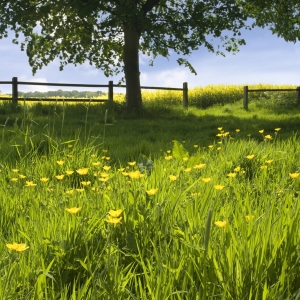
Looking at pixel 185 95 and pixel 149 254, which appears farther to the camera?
pixel 185 95

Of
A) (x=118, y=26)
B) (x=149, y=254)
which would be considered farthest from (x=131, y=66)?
(x=149, y=254)

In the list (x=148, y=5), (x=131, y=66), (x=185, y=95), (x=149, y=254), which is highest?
(x=148, y=5)

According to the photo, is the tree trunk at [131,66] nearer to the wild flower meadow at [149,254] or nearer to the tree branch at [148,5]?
the tree branch at [148,5]

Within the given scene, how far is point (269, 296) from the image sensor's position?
1309 mm

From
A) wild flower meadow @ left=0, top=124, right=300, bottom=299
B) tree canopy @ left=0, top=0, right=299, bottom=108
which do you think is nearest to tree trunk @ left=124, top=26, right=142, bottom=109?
→ tree canopy @ left=0, top=0, right=299, bottom=108

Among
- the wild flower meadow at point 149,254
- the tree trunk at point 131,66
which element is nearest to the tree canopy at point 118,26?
the tree trunk at point 131,66

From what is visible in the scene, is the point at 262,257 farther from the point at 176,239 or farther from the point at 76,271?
the point at 76,271

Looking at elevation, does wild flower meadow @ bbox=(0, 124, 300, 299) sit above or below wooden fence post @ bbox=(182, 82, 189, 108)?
below

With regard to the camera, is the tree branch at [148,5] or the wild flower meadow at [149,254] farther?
the tree branch at [148,5]

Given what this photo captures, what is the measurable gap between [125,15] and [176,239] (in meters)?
12.7

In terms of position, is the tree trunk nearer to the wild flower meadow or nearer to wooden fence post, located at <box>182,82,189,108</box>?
wooden fence post, located at <box>182,82,189,108</box>

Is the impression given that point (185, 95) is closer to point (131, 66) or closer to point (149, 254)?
point (131, 66)

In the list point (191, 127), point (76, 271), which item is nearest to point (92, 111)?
point (191, 127)

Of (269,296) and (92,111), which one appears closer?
(269,296)
